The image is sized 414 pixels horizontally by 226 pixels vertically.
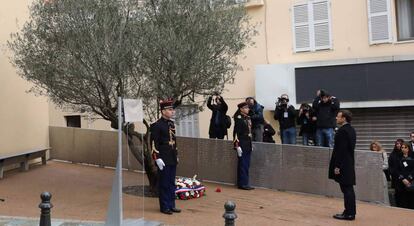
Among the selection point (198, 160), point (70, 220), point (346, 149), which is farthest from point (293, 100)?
point (70, 220)

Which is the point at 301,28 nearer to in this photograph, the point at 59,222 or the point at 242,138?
the point at 242,138

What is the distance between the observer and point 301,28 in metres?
14.8

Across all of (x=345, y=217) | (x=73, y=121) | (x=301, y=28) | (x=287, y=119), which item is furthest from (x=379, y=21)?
(x=73, y=121)

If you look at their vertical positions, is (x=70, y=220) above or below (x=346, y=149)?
below

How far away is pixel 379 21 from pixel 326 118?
12.8 ft

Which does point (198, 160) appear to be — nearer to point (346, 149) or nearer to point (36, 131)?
point (346, 149)

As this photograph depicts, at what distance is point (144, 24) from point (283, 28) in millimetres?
Answer: 7023

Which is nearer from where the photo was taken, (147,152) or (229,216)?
(229,216)

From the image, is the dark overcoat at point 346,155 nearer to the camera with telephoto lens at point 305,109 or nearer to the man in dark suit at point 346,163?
the man in dark suit at point 346,163

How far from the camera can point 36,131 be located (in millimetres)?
14828

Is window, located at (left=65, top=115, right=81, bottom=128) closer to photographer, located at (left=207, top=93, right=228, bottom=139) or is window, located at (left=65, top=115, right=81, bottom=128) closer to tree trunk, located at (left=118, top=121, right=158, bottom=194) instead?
photographer, located at (left=207, top=93, right=228, bottom=139)

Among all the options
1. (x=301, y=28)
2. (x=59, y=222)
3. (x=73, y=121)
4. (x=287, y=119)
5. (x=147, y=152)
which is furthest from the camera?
(x=73, y=121)

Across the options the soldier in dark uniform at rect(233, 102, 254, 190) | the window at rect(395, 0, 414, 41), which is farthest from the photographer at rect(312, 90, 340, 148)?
the window at rect(395, 0, 414, 41)

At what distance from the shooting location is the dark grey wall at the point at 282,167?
32.5 ft
